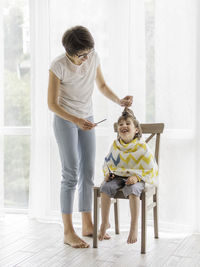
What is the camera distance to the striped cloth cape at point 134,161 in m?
2.71

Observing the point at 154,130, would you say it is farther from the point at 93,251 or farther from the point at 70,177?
the point at 93,251

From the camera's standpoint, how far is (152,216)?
3273mm

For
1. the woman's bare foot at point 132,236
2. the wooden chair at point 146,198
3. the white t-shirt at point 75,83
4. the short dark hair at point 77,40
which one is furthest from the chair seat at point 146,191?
the short dark hair at point 77,40

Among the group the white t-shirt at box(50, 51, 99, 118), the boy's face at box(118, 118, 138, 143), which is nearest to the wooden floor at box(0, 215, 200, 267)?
the boy's face at box(118, 118, 138, 143)

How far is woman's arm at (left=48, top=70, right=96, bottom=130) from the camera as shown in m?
2.67

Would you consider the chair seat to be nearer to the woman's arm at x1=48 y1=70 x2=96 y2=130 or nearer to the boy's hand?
the boy's hand

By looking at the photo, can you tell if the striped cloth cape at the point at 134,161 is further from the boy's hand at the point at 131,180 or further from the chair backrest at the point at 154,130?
the chair backrest at the point at 154,130

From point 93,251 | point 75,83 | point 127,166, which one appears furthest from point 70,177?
point 75,83

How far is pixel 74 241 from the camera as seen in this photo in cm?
277

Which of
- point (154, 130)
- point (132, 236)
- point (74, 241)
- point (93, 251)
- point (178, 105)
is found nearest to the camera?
point (132, 236)

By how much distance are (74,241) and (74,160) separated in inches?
20.5

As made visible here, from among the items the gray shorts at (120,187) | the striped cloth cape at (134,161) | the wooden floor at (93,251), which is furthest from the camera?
the striped cloth cape at (134,161)

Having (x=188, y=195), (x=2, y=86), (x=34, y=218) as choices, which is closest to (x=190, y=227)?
(x=188, y=195)

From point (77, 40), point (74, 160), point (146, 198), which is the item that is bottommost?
point (146, 198)
